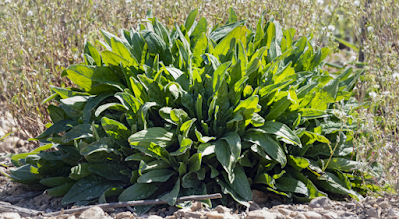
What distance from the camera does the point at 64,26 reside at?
12.0 ft

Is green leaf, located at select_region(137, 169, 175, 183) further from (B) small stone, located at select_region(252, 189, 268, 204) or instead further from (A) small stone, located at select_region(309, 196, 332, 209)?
(A) small stone, located at select_region(309, 196, 332, 209)

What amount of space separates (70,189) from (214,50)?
142 cm

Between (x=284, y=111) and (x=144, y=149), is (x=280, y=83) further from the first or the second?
(x=144, y=149)

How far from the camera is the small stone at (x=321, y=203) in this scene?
2370mm

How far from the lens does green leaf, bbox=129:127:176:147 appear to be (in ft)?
7.56

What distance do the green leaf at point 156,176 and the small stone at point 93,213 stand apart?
0.29 m

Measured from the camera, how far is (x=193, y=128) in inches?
97.1

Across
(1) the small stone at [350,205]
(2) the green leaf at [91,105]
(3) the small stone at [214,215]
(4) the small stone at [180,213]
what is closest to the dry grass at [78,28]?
(2) the green leaf at [91,105]

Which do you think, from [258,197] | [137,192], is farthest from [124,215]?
[258,197]

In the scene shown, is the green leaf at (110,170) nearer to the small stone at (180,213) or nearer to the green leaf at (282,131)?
the small stone at (180,213)

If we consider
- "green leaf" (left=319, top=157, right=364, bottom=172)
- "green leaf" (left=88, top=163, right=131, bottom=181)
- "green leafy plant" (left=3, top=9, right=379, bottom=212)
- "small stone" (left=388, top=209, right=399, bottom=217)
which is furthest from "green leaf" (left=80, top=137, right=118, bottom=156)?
"small stone" (left=388, top=209, right=399, bottom=217)

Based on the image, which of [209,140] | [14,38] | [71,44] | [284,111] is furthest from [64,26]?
[284,111]

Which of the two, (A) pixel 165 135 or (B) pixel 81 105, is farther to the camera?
(B) pixel 81 105

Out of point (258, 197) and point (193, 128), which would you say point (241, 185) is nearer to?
point (258, 197)
